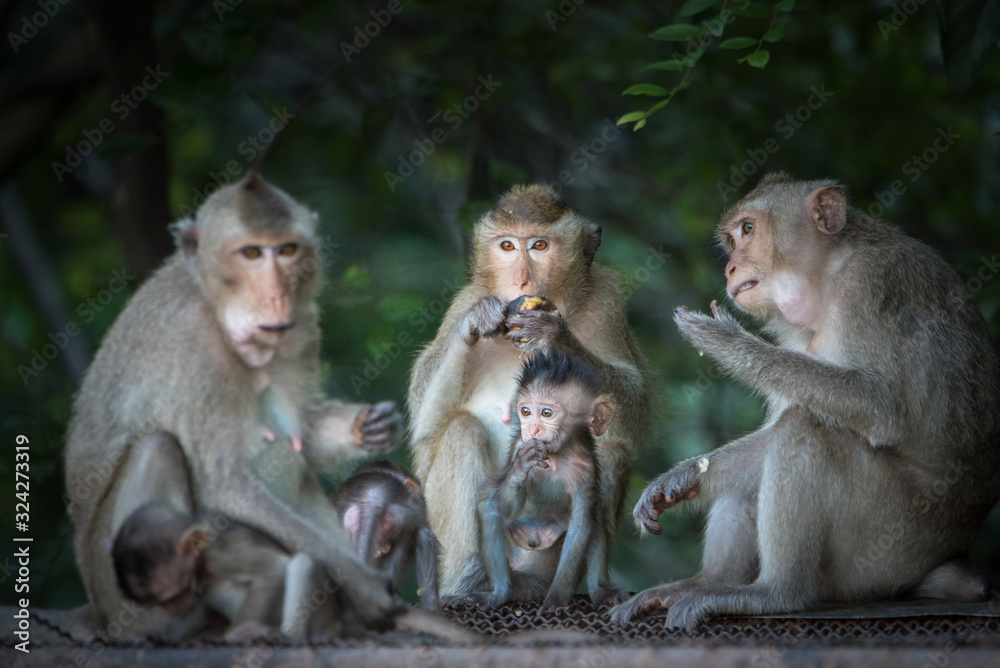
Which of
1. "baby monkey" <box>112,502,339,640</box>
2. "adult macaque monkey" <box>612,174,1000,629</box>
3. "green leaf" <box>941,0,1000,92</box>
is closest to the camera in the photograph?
"baby monkey" <box>112,502,339,640</box>

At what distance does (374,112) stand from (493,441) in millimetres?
2212

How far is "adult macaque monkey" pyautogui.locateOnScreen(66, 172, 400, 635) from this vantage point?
3.00m

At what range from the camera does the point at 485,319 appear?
13.8 feet

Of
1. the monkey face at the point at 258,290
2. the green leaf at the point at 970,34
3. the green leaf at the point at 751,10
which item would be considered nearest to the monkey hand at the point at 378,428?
the monkey face at the point at 258,290

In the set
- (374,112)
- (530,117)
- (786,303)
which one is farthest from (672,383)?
(786,303)

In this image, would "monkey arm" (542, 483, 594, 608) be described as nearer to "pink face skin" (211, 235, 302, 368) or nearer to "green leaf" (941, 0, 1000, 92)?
"pink face skin" (211, 235, 302, 368)

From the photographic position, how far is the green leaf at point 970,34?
4598mm

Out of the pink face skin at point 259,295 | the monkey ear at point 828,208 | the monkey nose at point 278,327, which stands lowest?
the monkey nose at point 278,327

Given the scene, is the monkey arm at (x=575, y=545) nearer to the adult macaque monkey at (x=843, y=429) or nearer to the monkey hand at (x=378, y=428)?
the adult macaque monkey at (x=843, y=429)

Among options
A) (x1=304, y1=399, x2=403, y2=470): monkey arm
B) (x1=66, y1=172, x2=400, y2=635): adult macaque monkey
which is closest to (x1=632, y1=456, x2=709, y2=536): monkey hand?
(x1=304, y1=399, x2=403, y2=470): monkey arm

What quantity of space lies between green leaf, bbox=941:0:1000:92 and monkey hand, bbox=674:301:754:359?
1610 mm

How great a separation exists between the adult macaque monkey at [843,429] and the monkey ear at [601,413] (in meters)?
0.30

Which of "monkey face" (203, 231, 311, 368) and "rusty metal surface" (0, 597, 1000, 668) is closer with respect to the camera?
"rusty metal surface" (0, 597, 1000, 668)

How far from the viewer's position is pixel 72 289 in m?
8.58
